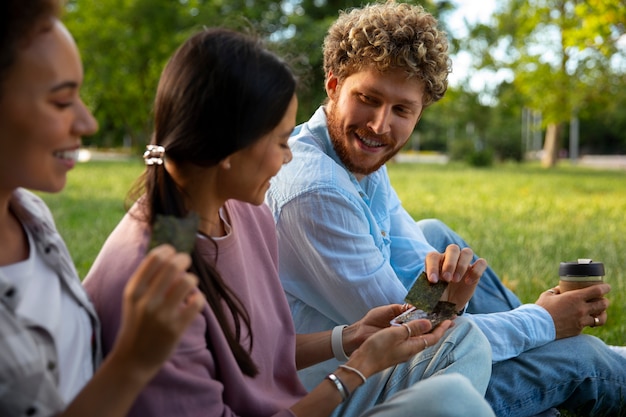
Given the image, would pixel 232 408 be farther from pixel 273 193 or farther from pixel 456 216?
pixel 456 216

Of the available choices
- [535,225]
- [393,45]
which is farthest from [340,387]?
[535,225]

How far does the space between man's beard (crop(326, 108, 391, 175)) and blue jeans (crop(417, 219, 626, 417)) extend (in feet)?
2.62

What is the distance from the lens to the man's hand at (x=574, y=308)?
9.52 feet

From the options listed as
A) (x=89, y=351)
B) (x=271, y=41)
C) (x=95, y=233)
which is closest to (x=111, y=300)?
(x=89, y=351)

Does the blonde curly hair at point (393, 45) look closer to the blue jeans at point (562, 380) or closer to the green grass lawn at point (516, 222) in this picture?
the blue jeans at point (562, 380)

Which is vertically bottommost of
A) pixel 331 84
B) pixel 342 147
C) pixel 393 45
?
pixel 342 147

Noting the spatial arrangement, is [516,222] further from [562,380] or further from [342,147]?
[342,147]

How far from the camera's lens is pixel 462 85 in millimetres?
38312

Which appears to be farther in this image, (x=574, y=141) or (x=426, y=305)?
(x=574, y=141)

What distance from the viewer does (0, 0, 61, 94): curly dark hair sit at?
138 cm

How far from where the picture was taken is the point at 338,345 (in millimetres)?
2439

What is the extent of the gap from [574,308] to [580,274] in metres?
0.13

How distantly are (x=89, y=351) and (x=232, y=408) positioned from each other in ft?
1.40

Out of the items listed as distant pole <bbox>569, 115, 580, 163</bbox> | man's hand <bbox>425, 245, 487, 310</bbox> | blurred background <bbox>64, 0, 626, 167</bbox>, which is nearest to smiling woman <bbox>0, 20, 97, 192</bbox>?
man's hand <bbox>425, 245, 487, 310</bbox>
